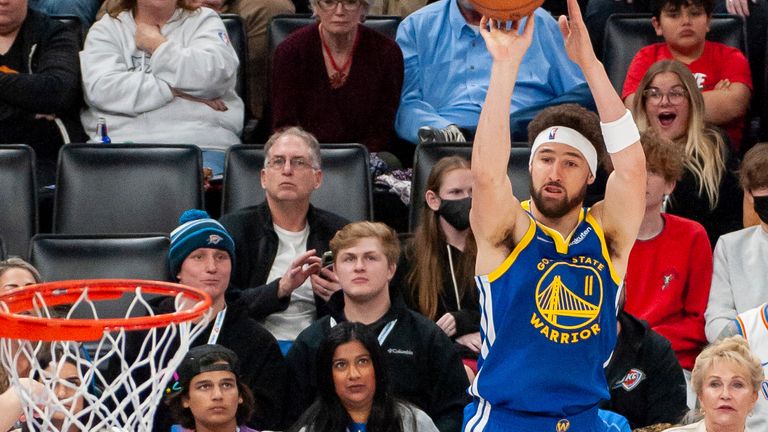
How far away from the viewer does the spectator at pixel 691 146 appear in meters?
7.00

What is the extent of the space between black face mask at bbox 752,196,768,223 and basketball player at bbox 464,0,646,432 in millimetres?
1871

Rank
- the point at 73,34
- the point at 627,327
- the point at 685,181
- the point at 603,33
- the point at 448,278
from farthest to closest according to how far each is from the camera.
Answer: the point at 603,33, the point at 73,34, the point at 685,181, the point at 448,278, the point at 627,327

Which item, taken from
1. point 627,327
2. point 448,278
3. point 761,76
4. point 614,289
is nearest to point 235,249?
point 448,278

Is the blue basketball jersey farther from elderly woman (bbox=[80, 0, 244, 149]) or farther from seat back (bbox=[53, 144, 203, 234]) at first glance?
elderly woman (bbox=[80, 0, 244, 149])

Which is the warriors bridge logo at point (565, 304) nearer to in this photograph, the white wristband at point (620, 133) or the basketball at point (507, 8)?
the white wristband at point (620, 133)

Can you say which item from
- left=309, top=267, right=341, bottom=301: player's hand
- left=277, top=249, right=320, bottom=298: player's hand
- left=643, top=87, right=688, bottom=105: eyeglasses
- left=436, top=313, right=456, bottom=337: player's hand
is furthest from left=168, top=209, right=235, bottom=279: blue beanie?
left=643, top=87, right=688, bottom=105: eyeglasses

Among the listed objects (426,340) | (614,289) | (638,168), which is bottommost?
(426,340)

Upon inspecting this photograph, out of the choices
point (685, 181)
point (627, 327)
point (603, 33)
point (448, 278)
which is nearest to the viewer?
point (627, 327)

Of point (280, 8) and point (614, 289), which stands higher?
point (280, 8)

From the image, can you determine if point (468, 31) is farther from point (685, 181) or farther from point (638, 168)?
point (638, 168)

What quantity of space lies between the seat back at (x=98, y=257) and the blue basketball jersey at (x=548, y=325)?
2177 mm

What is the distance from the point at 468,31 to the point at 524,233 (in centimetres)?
343

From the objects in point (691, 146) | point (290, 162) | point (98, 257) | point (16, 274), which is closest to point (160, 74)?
point (290, 162)

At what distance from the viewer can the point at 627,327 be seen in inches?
232
